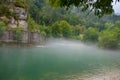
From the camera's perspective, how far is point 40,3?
6895 inches

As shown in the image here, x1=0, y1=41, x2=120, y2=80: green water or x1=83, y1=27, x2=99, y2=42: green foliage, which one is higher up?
x1=0, y1=41, x2=120, y2=80: green water

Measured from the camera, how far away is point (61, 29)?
475ft

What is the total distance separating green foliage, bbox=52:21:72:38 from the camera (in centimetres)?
14045

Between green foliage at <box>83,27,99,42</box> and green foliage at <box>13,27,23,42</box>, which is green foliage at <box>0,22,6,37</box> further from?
green foliage at <box>83,27,99,42</box>

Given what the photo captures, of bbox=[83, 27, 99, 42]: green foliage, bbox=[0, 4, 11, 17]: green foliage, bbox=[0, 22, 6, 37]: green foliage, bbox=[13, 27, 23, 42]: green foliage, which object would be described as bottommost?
bbox=[83, 27, 99, 42]: green foliage

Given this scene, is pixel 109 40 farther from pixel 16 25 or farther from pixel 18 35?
pixel 18 35

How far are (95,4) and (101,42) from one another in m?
106

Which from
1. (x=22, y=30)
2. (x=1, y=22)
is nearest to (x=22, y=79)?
(x=1, y=22)

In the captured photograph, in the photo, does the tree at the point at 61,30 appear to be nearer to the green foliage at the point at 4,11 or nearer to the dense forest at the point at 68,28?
the dense forest at the point at 68,28

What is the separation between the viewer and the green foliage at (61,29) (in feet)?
461

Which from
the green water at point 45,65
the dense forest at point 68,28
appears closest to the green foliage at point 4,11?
the dense forest at point 68,28

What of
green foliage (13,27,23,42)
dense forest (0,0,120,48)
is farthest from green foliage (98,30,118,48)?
green foliage (13,27,23,42)

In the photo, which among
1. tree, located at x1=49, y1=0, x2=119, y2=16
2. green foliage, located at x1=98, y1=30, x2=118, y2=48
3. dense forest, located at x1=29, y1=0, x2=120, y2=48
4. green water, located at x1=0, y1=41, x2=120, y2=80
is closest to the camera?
tree, located at x1=49, y1=0, x2=119, y2=16

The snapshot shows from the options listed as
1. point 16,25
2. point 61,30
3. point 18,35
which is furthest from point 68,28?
point 18,35
